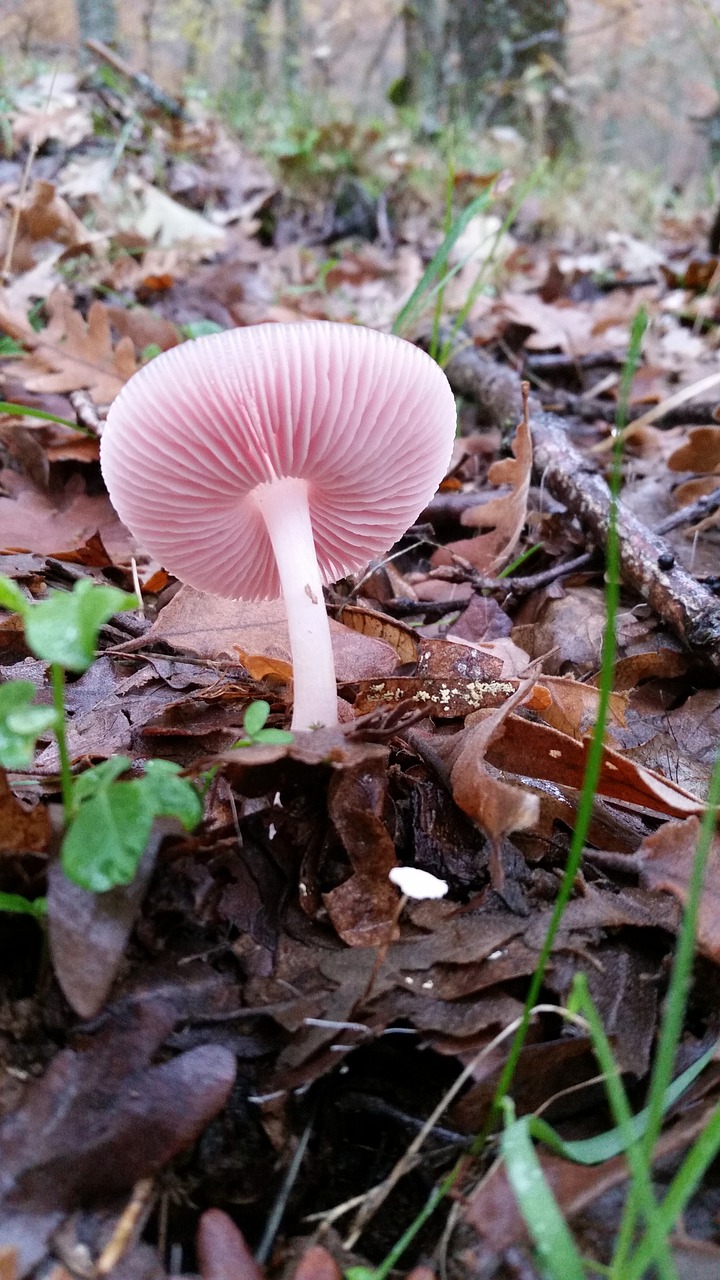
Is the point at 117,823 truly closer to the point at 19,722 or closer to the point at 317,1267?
the point at 19,722

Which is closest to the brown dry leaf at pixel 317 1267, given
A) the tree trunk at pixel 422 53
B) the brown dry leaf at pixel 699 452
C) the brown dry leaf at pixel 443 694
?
the brown dry leaf at pixel 443 694

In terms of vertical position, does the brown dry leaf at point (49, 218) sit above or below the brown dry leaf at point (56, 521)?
above

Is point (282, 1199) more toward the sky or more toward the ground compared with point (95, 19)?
more toward the ground

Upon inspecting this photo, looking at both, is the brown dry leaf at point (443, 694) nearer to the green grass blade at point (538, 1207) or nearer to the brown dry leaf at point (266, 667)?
the brown dry leaf at point (266, 667)

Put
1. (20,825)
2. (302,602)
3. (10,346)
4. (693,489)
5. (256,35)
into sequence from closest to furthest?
(20,825) → (302,602) → (693,489) → (10,346) → (256,35)

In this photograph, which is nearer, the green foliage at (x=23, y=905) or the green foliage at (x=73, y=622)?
the green foliage at (x=73, y=622)

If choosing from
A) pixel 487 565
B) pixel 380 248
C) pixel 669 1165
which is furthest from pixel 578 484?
pixel 380 248

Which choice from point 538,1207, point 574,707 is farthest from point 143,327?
point 538,1207
